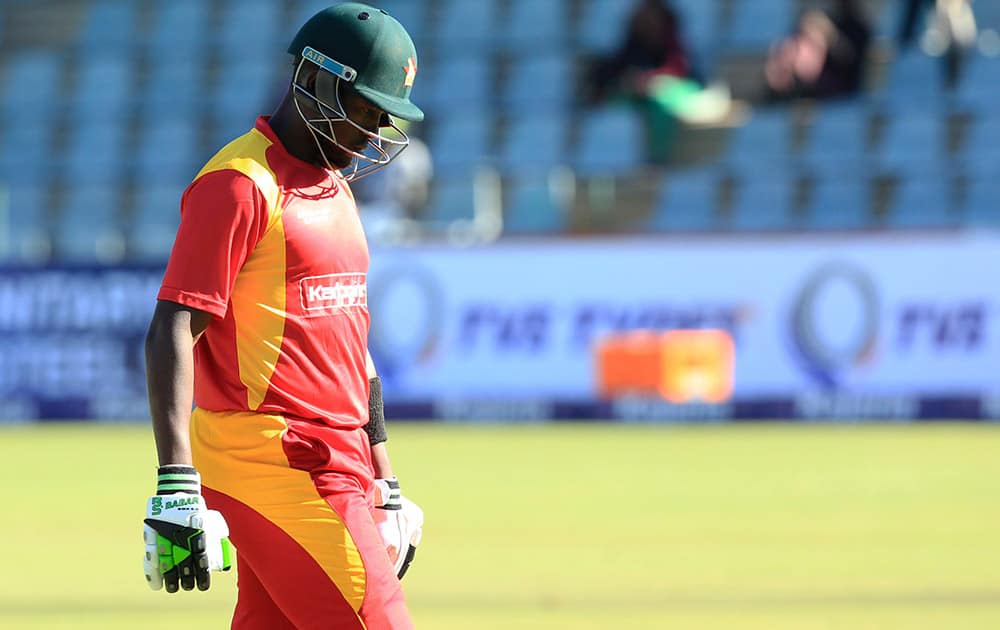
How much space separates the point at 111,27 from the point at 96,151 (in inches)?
124

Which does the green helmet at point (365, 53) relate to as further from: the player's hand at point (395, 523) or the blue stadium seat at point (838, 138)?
the blue stadium seat at point (838, 138)

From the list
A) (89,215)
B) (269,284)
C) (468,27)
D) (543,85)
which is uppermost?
(468,27)

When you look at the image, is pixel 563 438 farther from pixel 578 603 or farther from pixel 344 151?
pixel 344 151

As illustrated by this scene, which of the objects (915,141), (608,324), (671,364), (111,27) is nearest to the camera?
(671,364)

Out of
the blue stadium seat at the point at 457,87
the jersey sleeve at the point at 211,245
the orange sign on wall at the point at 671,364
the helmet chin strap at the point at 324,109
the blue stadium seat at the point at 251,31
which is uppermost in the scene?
the blue stadium seat at the point at 251,31

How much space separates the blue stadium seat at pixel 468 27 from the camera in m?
25.0

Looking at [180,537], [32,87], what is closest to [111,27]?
[32,87]

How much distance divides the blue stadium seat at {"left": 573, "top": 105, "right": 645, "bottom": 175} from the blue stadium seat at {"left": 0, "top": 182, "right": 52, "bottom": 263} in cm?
640

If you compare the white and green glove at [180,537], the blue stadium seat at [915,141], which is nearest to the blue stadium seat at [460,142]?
the blue stadium seat at [915,141]

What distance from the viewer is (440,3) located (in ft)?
85.1

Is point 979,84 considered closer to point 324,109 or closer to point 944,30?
point 944,30

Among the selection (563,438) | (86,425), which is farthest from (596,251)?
(86,425)

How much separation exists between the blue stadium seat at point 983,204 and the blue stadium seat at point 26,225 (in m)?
9.96

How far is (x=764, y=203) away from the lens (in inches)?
790
